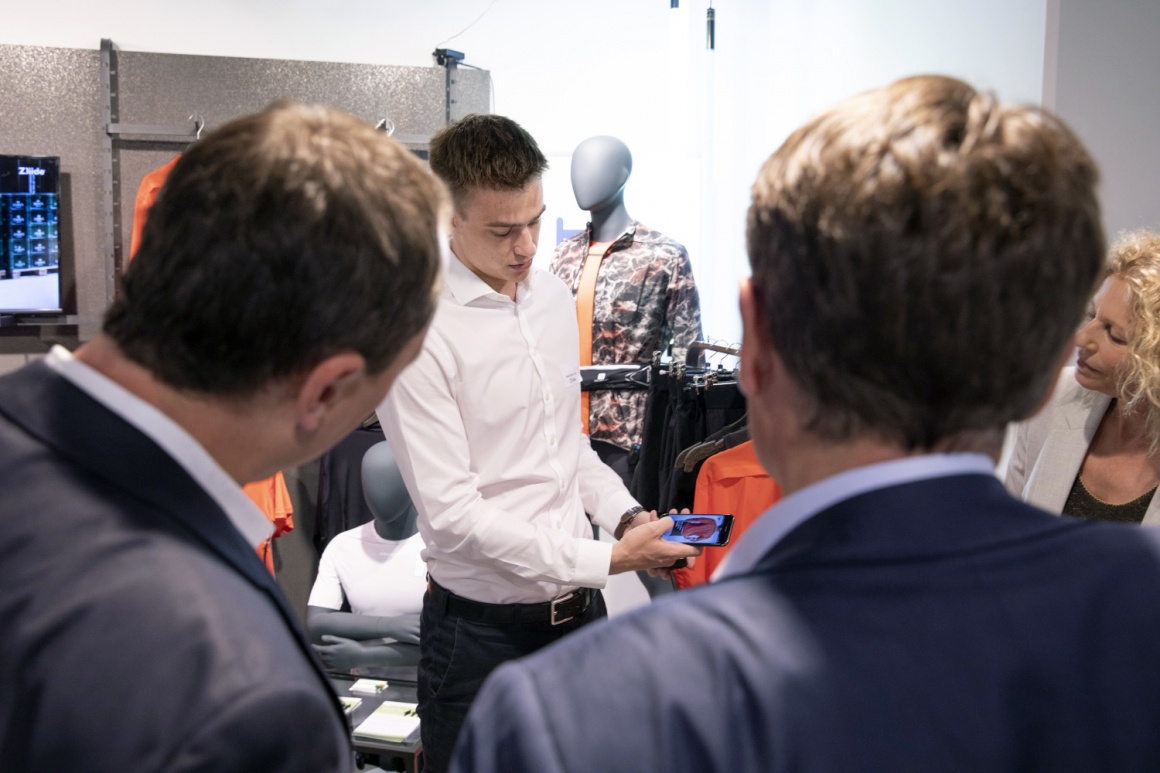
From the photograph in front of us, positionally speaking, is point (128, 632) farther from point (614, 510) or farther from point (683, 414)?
point (683, 414)

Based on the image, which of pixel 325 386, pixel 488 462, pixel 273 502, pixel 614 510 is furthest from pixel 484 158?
pixel 273 502

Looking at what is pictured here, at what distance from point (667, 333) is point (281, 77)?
86.4 inches

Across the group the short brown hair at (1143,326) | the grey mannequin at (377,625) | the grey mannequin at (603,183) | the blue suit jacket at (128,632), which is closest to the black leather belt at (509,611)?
→ the blue suit jacket at (128,632)

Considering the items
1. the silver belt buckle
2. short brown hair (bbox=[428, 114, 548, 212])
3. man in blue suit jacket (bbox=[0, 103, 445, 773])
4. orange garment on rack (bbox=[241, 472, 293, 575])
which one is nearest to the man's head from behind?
short brown hair (bbox=[428, 114, 548, 212])

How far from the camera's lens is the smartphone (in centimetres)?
190

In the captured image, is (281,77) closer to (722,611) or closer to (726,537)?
(726,537)

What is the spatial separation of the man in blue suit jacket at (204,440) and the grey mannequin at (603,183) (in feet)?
10.8

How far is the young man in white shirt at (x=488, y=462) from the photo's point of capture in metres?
1.78

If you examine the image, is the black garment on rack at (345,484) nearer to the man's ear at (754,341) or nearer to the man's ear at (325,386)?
the man's ear at (325,386)

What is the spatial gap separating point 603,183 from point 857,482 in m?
3.53

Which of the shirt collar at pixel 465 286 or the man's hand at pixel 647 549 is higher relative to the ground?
the shirt collar at pixel 465 286

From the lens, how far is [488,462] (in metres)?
1.88

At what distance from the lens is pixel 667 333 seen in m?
3.86

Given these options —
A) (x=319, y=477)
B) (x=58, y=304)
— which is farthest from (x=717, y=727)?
(x=58, y=304)
